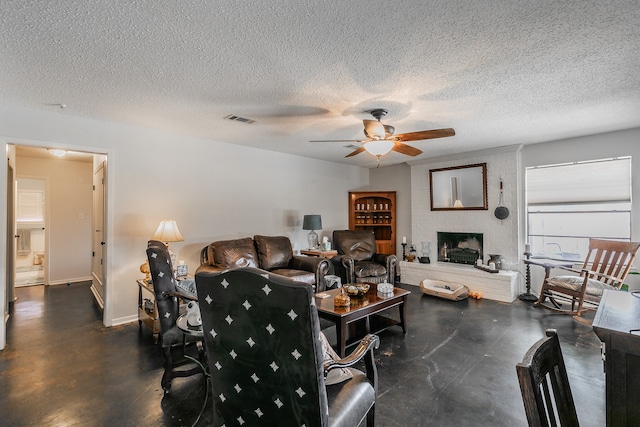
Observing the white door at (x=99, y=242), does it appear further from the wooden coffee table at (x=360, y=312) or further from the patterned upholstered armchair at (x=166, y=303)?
the wooden coffee table at (x=360, y=312)

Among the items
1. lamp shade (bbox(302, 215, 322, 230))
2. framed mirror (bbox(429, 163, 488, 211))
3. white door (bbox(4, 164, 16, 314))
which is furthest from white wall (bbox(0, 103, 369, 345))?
framed mirror (bbox(429, 163, 488, 211))

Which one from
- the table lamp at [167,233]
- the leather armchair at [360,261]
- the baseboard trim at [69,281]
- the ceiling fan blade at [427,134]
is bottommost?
the baseboard trim at [69,281]

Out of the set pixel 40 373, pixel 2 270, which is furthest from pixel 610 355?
pixel 2 270

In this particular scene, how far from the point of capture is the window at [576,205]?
164 inches

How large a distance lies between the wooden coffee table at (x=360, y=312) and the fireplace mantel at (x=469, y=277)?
2156 mm

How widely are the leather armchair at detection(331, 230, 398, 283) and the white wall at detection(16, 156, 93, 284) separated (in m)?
5.07

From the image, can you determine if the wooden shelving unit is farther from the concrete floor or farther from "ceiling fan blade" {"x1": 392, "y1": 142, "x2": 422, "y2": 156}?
"ceiling fan blade" {"x1": 392, "y1": 142, "x2": 422, "y2": 156}

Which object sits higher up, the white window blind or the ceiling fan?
the ceiling fan

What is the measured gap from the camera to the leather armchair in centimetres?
480

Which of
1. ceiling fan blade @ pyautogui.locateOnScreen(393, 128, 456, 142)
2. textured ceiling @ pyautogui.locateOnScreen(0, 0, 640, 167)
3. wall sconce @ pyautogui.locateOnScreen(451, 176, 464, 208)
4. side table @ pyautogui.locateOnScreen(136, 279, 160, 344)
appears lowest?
side table @ pyautogui.locateOnScreen(136, 279, 160, 344)

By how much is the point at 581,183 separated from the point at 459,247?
6.67 feet

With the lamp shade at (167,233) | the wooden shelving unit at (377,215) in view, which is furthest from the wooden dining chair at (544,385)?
the wooden shelving unit at (377,215)

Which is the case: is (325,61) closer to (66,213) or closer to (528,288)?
(528,288)

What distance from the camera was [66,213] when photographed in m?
5.89
